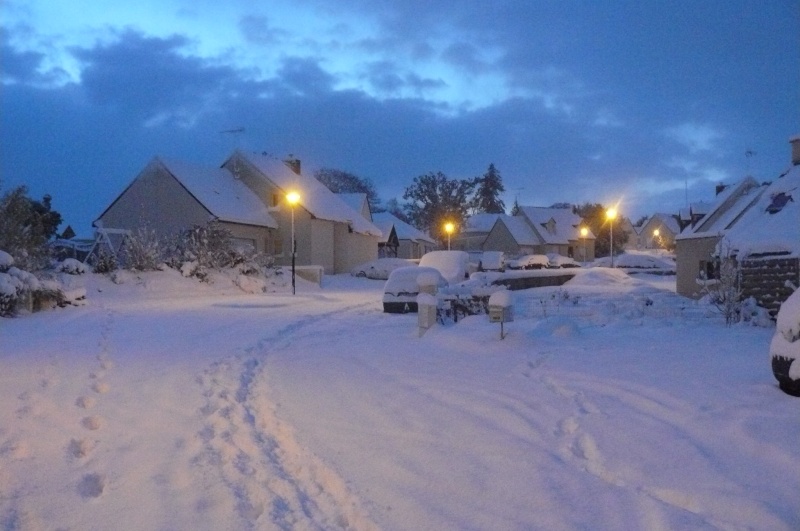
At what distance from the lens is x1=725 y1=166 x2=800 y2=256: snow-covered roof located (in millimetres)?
13070

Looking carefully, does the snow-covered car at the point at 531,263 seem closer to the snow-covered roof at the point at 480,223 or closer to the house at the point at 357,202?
the house at the point at 357,202

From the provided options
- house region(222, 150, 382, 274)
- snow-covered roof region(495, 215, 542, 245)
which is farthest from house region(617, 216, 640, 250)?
house region(222, 150, 382, 274)

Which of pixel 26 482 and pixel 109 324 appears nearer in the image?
pixel 26 482

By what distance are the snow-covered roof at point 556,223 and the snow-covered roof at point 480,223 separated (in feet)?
10.3

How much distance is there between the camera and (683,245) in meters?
19.3

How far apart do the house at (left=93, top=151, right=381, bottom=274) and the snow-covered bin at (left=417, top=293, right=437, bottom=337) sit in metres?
18.1

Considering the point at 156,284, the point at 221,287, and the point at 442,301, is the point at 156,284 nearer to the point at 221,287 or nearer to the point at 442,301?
the point at 221,287

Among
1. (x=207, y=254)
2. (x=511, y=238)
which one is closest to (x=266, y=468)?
(x=207, y=254)

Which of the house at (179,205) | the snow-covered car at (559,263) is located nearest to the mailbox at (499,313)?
the house at (179,205)

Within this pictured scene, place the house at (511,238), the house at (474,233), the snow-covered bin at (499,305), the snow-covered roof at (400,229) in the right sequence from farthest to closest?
the house at (474,233) → the house at (511,238) → the snow-covered roof at (400,229) → the snow-covered bin at (499,305)

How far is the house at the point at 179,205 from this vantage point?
3091 centimetres

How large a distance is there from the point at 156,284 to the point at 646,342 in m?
16.7

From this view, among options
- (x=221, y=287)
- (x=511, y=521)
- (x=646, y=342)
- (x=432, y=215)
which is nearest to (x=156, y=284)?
(x=221, y=287)

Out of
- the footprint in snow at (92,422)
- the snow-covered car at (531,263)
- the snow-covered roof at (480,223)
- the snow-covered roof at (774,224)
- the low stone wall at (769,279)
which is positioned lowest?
the footprint in snow at (92,422)
